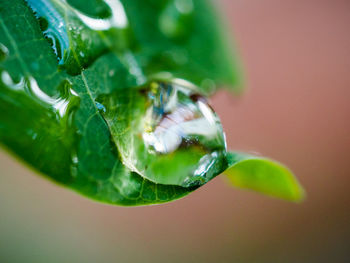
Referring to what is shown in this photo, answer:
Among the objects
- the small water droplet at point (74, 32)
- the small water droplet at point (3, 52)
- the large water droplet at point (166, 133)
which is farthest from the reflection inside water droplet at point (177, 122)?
the small water droplet at point (3, 52)

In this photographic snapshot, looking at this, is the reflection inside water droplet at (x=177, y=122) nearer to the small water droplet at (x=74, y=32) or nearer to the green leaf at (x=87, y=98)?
the green leaf at (x=87, y=98)

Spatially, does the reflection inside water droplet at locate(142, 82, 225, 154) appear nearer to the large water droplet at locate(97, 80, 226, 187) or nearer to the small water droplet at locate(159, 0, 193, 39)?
the large water droplet at locate(97, 80, 226, 187)

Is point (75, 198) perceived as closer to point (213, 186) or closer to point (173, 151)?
point (213, 186)

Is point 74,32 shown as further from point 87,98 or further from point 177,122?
point 177,122

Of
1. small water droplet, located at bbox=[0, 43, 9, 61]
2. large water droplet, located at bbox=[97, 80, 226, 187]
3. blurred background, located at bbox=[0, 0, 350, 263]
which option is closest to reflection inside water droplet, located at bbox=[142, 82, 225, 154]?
large water droplet, located at bbox=[97, 80, 226, 187]

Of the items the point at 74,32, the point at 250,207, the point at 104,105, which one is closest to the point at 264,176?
the point at 104,105

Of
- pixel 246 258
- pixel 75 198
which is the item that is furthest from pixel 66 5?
pixel 246 258
